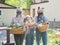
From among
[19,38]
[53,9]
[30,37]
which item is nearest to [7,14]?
[53,9]

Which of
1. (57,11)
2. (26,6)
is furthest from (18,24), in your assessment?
(26,6)

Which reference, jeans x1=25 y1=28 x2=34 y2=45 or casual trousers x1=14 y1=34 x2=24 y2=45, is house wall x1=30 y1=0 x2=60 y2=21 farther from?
casual trousers x1=14 y1=34 x2=24 y2=45

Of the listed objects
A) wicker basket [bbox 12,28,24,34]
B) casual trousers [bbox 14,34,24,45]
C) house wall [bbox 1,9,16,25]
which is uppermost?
wicker basket [bbox 12,28,24,34]

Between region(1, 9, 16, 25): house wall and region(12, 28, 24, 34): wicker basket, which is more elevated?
region(12, 28, 24, 34): wicker basket

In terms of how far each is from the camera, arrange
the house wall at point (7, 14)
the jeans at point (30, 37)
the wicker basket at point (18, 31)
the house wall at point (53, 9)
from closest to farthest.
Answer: the wicker basket at point (18, 31)
the jeans at point (30, 37)
the house wall at point (53, 9)
the house wall at point (7, 14)

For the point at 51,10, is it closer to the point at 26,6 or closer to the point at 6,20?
the point at 6,20

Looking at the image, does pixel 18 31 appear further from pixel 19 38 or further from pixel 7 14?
pixel 7 14

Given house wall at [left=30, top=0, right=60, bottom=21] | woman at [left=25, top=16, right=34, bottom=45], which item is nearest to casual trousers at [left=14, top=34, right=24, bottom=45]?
woman at [left=25, top=16, right=34, bottom=45]

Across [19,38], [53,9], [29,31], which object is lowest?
[53,9]

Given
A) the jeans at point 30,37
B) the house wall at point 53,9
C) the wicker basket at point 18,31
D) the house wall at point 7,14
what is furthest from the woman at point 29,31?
the house wall at point 7,14

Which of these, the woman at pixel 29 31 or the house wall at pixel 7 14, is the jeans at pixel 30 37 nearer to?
the woman at pixel 29 31

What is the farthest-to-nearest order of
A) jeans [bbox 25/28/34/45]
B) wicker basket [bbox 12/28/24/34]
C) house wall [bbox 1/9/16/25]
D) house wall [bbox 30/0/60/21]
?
house wall [bbox 1/9/16/25] → house wall [bbox 30/0/60/21] → jeans [bbox 25/28/34/45] → wicker basket [bbox 12/28/24/34]

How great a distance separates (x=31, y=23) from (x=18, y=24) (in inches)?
16.7

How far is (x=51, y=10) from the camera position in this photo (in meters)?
34.2
